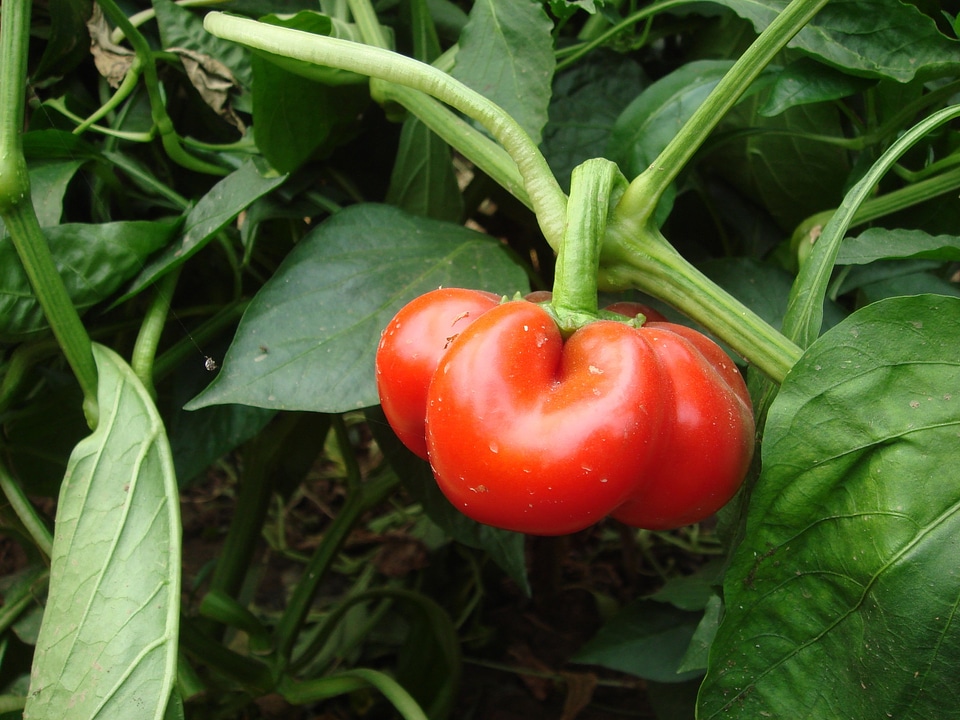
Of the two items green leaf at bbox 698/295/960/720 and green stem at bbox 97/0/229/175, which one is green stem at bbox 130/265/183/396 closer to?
green stem at bbox 97/0/229/175

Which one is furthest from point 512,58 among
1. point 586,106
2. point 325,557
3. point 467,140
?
point 325,557

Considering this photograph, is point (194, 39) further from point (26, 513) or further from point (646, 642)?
point (646, 642)

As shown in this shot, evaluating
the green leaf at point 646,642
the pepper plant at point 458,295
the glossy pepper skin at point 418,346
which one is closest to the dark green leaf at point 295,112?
the pepper plant at point 458,295

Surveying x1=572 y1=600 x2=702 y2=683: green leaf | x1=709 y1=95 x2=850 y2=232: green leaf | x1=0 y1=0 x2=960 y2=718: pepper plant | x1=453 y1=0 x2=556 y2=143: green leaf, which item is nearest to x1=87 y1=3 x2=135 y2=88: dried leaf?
x1=0 y1=0 x2=960 y2=718: pepper plant

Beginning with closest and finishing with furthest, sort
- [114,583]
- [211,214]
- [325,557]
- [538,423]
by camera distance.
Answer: [538,423], [114,583], [211,214], [325,557]

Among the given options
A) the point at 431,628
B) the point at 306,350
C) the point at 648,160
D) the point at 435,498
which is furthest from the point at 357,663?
the point at 648,160

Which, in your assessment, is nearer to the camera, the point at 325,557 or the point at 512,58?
the point at 512,58

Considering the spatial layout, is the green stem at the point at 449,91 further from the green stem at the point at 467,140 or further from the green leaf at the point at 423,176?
the green leaf at the point at 423,176
